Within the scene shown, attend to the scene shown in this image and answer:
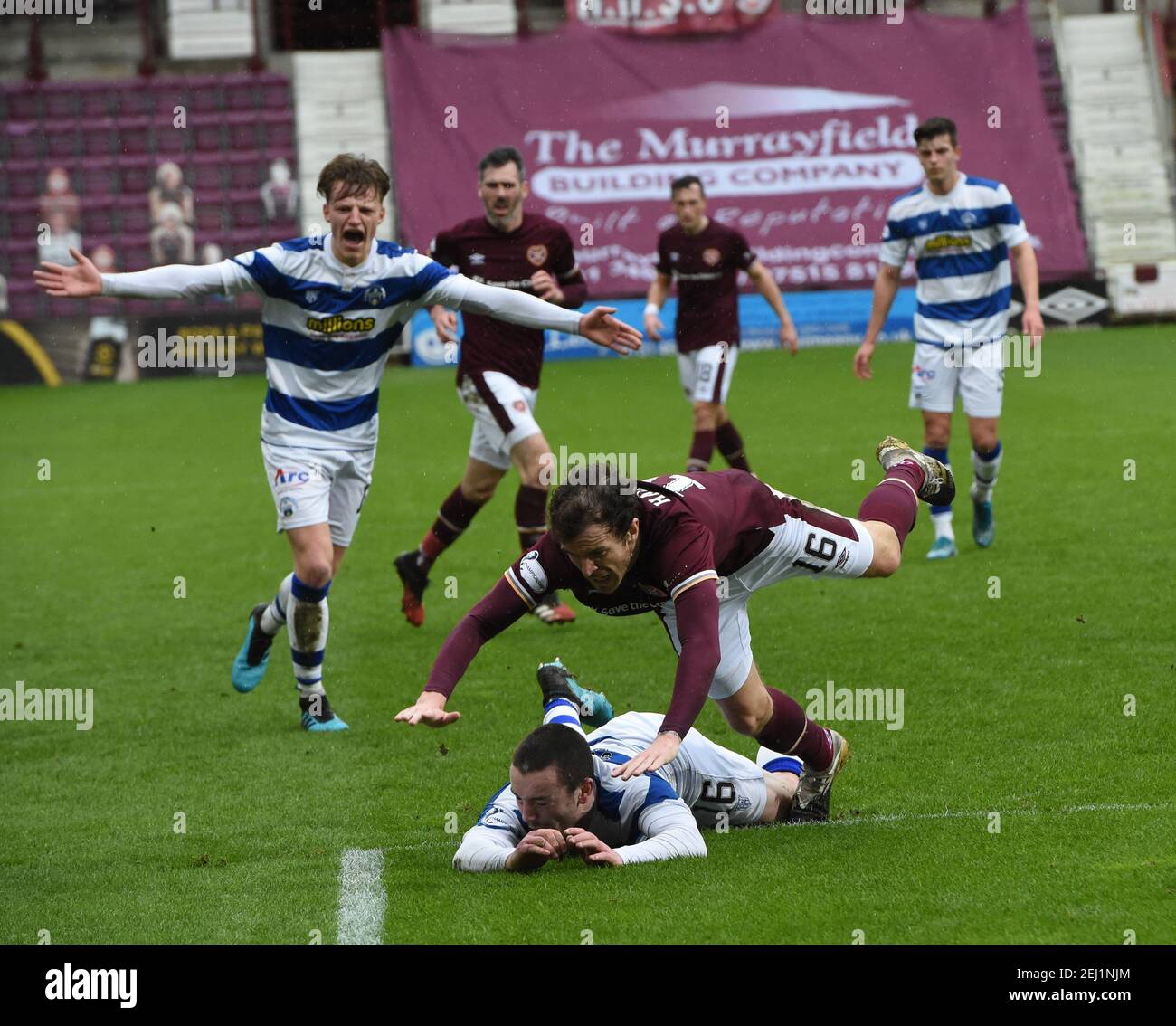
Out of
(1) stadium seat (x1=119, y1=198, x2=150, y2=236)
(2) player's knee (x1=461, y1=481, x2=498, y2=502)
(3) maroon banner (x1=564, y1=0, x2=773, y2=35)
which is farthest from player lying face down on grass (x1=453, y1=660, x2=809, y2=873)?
(3) maroon banner (x1=564, y1=0, x2=773, y2=35)

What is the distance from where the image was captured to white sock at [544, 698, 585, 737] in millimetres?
5930

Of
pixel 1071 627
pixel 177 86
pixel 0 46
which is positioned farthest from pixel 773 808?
pixel 0 46

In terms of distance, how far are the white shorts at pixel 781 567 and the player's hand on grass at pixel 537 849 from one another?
0.81m

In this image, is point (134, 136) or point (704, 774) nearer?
point (704, 774)

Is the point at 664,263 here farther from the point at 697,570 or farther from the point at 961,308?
the point at 697,570

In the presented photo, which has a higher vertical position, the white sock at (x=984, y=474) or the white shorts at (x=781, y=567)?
the white shorts at (x=781, y=567)

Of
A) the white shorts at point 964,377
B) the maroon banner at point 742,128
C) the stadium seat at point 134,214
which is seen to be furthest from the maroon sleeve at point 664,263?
the stadium seat at point 134,214

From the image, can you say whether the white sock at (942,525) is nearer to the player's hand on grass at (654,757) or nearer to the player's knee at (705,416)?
the player's knee at (705,416)

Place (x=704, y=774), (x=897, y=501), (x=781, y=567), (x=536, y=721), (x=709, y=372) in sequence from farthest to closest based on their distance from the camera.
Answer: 1. (x=709, y=372)
2. (x=536, y=721)
3. (x=897, y=501)
4. (x=781, y=567)
5. (x=704, y=774)

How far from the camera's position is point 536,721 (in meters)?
7.45

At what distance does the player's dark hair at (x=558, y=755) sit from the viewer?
17.4 feet

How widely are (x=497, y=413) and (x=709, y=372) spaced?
3658 millimetres

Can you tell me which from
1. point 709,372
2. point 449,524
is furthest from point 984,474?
point 449,524

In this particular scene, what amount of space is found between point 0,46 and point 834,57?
14.1m
